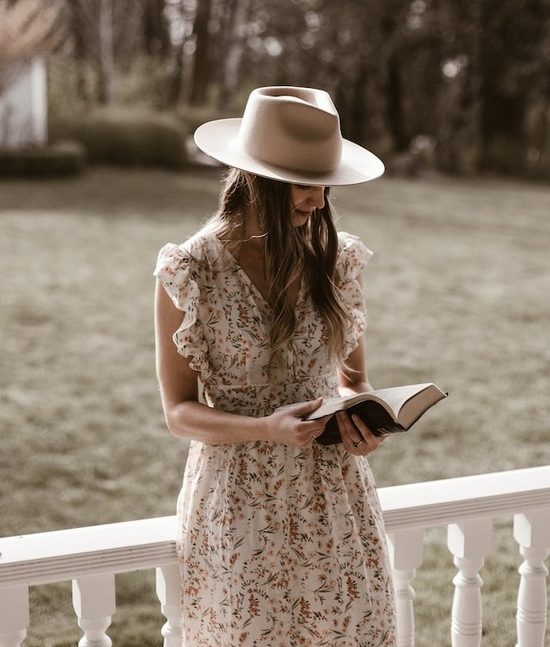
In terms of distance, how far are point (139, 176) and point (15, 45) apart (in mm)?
3061

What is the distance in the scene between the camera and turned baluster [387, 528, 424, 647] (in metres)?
1.86

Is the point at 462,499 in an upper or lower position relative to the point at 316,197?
lower

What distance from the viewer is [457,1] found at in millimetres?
16281

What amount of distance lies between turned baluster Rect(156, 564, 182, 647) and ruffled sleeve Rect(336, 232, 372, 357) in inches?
20.0

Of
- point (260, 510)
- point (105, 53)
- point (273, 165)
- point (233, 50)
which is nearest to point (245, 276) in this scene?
point (273, 165)

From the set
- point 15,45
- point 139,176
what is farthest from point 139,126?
point 15,45

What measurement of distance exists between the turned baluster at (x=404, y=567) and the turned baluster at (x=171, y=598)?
0.43 m

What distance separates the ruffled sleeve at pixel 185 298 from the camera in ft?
5.31

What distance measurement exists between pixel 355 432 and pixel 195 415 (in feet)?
0.89

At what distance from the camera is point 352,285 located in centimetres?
180

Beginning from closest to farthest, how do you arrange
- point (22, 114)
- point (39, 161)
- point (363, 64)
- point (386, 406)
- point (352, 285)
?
point (386, 406)
point (352, 285)
point (39, 161)
point (22, 114)
point (363, 64)

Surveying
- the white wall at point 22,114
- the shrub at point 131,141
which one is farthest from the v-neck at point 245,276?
the white wall at point 22,114

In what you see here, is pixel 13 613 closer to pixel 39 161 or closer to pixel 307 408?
pixel 307 408

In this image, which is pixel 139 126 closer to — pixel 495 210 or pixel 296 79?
pixel 296 79
